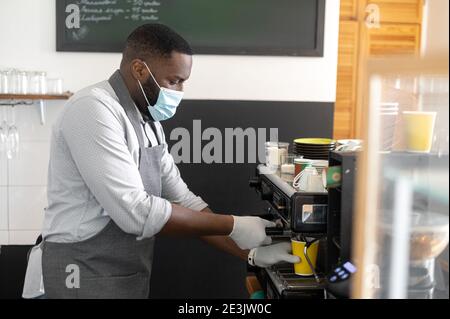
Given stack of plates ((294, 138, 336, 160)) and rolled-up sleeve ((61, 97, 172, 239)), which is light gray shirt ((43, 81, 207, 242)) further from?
stack of plates ((294, 138, 336, 160))

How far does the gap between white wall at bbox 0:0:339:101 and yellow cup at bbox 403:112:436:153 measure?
1.71m

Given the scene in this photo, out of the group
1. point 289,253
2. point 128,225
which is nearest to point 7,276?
point 128,225

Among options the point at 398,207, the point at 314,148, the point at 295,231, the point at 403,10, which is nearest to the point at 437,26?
the point at 398,207

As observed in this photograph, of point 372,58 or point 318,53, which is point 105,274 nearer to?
point 372,58

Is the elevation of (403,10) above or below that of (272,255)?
above

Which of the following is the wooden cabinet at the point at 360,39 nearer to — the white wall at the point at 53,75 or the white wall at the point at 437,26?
the white wall at the point at 53,75

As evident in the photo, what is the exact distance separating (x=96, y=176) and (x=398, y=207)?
39.8 inches

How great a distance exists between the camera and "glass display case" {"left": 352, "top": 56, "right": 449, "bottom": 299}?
3.11ft

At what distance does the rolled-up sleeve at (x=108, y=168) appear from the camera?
5.58 feet

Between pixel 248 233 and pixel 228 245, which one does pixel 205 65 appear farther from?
pixel 248 233

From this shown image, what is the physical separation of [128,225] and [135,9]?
1399mm

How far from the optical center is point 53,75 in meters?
2.80

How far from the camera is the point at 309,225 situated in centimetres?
156

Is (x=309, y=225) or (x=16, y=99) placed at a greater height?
(x=16, y=99)
